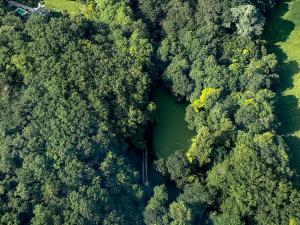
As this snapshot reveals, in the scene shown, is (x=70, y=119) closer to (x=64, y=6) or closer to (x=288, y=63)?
(x=64, y=6)

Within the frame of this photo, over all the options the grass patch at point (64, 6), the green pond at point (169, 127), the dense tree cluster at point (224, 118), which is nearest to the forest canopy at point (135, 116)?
the dense tree cluster at point (224, 118)

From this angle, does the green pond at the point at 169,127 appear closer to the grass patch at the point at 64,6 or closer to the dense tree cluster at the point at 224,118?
the dense tree cluster at the point at 224,118

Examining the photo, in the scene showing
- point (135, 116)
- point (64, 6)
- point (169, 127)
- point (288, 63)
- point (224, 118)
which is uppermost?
point (64, 6)

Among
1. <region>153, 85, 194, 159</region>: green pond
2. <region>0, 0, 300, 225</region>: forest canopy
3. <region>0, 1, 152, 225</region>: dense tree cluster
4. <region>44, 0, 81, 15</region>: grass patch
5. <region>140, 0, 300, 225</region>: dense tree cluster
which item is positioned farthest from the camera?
<region>44, 0, 81, 15</region>: grass patch

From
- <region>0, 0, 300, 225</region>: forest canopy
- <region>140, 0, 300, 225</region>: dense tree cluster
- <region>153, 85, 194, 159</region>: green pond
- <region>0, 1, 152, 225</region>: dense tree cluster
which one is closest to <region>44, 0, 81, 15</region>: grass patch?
<region>0, 0, 300, 225</region>: forest canopy

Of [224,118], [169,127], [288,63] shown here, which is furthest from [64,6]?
[288,63]

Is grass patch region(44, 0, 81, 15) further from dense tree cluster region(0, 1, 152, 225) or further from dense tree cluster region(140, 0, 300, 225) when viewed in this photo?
dense tree cluster region(140, 0, 300, 225)
